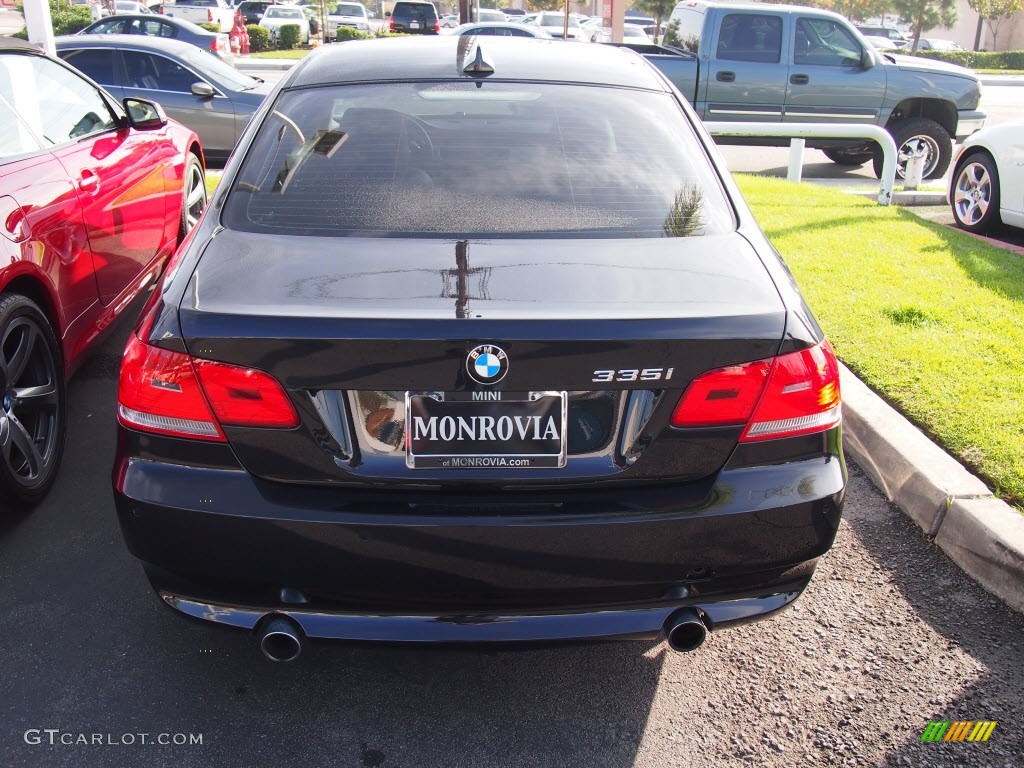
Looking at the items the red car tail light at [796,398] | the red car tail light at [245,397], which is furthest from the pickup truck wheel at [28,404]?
the red car tail light at [796,398]

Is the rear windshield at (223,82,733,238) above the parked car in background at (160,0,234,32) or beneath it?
above

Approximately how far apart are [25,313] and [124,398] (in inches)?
61.1

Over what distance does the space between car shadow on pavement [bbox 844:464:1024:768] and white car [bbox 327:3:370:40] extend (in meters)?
39.6

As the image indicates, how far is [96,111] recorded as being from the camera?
515 cm

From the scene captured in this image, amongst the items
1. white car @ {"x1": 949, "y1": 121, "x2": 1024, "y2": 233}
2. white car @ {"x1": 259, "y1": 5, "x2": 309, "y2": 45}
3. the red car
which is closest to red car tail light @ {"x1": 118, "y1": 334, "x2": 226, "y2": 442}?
the red car

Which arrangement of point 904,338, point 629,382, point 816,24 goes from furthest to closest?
point 816,24
point 904,338
point 629,382

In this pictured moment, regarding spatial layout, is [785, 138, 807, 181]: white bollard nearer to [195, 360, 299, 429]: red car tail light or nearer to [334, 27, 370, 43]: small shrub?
[195, 360, 299, 429]: red car tail light

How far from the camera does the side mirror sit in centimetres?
536

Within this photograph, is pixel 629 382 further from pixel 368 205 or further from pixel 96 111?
pixel 96 111

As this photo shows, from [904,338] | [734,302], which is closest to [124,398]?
[734,302]

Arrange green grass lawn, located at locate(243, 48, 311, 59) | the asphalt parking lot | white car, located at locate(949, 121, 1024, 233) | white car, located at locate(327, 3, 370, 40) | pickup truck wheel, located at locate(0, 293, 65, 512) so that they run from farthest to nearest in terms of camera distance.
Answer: white car, located at locate(327, 3, 370, 40)
green grass lawn, located at locate(243, 48, 311, 59)
white car, located at locate(949, 121, 1024, 233)
pickup truck wheel, located at locate(0, 293, 65, 512)
the asphalt parking lot

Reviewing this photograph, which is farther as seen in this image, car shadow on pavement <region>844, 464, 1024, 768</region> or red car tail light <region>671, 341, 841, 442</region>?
car shadow on pavement <region>844, 464, 1024, 768</region>

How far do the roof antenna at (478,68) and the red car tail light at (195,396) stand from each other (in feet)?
5.14
